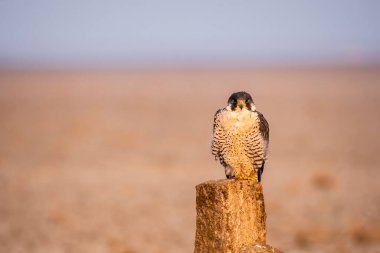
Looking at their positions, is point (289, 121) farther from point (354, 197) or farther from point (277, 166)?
point (354, 197)

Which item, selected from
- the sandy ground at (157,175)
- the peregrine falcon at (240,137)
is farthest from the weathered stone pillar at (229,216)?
the sandy ground at (157,175)

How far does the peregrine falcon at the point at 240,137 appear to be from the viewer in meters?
5.25

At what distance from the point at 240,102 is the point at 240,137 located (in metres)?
0.36

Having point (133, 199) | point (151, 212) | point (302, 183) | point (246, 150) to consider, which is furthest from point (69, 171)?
point (246, 150)

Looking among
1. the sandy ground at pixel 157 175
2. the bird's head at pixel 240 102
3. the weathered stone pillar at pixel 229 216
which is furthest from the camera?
the sandy ground at pixel 157 175

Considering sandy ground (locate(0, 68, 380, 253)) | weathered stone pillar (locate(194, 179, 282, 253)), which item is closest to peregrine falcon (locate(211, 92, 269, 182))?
weathered stone pillar (locate(194, 179, 282, 253))

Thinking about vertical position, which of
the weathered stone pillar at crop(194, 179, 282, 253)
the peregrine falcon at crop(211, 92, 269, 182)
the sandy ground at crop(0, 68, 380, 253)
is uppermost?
the sandy ground at crop(0, 68, 380, 253)

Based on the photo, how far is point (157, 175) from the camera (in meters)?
15.9

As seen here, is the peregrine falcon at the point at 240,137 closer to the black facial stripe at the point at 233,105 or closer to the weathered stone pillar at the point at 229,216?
the black facial stripe at the point at 233,105

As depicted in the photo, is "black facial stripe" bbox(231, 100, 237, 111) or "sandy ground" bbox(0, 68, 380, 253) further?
"sandy ground" bbox(0, 68, 380, 253)

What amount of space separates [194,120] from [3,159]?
1126 cm

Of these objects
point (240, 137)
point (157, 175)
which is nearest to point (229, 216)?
point (240, 137)

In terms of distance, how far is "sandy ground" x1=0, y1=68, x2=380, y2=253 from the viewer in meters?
10.3

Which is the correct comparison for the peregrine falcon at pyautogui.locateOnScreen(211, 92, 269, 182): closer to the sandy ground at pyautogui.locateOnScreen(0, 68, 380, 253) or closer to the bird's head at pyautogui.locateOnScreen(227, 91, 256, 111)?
the bird's head at pyautogui.locateOnScreen(227, 91, 256, 111)
